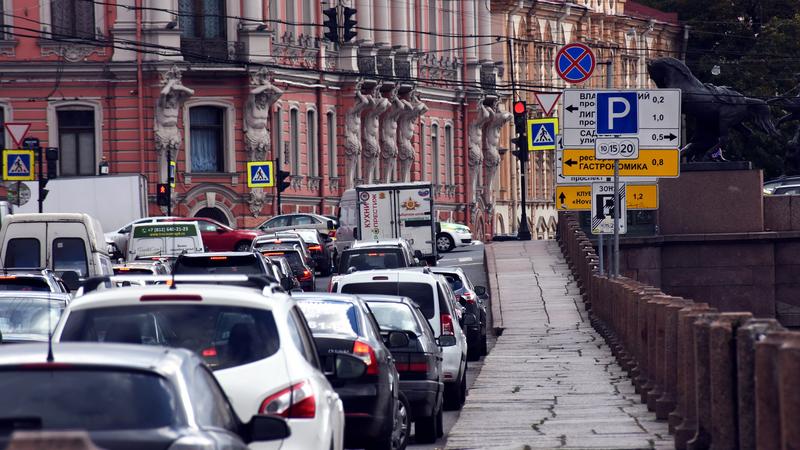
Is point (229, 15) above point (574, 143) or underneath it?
above

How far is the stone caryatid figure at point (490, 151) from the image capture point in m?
83.6

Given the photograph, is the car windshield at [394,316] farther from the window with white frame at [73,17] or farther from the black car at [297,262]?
the window with white frame at [73,17]

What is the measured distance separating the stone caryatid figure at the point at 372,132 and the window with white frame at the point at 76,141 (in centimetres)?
1283

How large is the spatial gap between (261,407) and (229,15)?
53428 millimetres

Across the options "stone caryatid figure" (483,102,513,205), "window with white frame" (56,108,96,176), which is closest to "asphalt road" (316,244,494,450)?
"window with white frame" (56,108,96,176)

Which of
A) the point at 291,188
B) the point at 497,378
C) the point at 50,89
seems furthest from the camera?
the point at 291,188

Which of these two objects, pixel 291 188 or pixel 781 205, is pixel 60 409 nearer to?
pixel 781 205

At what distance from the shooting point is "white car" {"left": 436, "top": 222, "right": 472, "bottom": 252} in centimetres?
6712

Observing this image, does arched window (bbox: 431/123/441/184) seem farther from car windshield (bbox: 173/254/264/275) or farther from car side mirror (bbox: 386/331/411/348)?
car side mirror (bbox: 386/331/411/348)

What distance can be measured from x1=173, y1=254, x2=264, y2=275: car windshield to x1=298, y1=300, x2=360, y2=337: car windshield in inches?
519

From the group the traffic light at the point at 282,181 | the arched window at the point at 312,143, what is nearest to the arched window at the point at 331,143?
the arched window at the point at 312,143

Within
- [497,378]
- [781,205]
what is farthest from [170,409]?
[781,205]

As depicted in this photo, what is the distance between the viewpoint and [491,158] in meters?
83.8

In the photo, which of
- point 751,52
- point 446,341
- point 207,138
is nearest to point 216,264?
point 446,341
